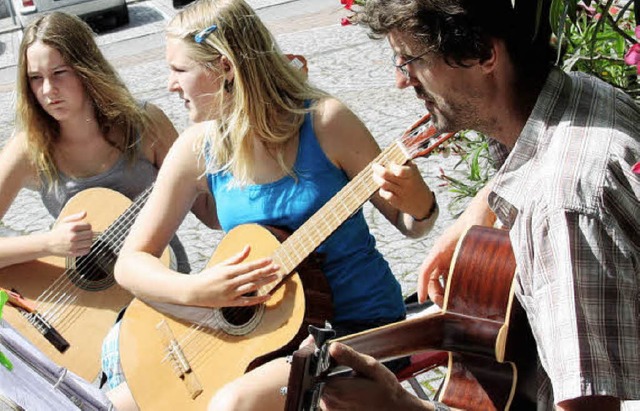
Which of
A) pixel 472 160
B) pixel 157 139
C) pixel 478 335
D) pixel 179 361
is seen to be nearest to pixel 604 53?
pixel 472 160

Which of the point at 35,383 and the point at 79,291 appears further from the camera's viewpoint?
the point at 79,291

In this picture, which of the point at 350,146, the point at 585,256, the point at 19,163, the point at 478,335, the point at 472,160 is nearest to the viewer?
the point at 585,256

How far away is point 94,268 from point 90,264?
19 millimetres

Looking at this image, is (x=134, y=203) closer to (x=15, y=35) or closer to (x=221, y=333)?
(x=221, y=333)

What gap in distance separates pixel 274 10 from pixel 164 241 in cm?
841

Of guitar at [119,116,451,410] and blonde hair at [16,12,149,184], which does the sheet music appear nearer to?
guitar at [119,116,451,410]

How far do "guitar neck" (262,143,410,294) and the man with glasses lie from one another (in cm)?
61

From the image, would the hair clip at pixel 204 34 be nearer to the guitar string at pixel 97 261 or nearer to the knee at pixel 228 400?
the guitar string at pixel 97 261

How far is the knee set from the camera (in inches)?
96.9

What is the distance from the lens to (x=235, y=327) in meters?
2.71

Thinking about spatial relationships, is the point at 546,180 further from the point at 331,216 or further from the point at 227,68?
the point at 227,68

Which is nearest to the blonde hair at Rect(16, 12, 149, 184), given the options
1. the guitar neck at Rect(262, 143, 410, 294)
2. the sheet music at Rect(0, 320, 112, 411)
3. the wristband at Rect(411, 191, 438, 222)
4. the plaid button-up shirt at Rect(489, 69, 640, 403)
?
the guitar neck at Rect(262, 143, 410, 294)

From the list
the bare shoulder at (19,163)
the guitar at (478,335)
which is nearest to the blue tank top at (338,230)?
the guitar at (478,335)

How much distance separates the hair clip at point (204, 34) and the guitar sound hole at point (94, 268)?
89 centimetres
